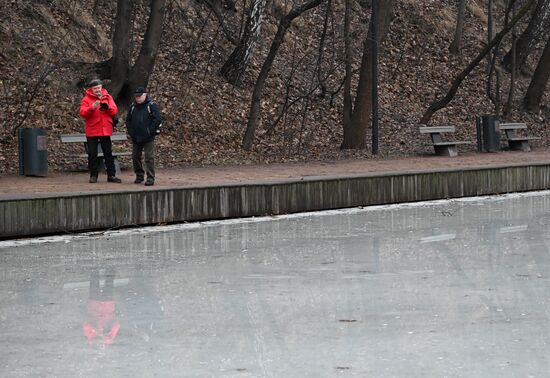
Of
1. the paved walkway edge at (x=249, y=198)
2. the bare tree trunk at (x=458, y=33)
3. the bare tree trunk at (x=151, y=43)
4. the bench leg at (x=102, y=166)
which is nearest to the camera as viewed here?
the paved walkway edge at (x=249, y=198)

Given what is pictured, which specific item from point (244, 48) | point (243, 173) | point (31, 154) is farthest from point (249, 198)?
point (244, 48)

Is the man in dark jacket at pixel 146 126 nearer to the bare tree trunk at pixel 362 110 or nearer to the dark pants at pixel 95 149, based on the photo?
the dark pants at pixel 95 149

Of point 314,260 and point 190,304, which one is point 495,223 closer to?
point 314,260

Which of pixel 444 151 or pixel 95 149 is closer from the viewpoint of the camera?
pixel 95 149

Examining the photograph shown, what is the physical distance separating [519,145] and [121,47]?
34.2 ft

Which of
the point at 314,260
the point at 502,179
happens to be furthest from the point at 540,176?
the point at 314,260

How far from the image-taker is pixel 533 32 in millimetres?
37438

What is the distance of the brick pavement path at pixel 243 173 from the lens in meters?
17.0

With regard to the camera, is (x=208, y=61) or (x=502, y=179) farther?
(x=208, y=61)

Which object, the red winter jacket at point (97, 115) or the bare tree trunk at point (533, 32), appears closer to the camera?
the red winter jacket at point (97, 115)

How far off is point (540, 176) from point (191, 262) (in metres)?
10.4

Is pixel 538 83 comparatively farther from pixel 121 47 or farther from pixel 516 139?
pixel 121 47

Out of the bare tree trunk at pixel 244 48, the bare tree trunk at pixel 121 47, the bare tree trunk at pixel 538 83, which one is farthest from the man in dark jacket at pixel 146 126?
the bare tree trunk at pixel 538 83

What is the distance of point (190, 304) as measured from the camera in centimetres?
898
